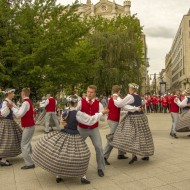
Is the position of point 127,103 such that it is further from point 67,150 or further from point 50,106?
point 50,106

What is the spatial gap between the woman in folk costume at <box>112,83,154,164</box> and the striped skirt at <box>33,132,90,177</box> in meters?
1.48

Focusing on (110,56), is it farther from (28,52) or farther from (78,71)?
(28,52)

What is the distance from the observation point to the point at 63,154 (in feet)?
18.3

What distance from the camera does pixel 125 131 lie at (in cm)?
718

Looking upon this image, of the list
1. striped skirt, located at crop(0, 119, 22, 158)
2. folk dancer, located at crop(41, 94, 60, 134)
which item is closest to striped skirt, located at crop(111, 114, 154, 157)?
striped skirt, located at crop(0, 119, 22, 158)

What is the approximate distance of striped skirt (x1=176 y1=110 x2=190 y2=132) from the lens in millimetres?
11292

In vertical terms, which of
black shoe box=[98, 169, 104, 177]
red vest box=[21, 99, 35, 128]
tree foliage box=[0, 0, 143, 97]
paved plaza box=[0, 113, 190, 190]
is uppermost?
tree foliage box=[0, 0, 143, 97]

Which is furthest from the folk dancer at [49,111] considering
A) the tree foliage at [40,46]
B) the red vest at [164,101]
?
the red vest at [164,101]

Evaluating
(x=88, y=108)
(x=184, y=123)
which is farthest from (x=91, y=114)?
(x=184, y=123)

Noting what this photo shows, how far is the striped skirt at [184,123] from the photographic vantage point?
37.0 ft

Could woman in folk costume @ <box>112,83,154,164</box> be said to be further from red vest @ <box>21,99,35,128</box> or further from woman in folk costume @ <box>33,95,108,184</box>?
red vest @ <box>21,99,35,128</box>

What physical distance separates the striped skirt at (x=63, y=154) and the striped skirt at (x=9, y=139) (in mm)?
1702

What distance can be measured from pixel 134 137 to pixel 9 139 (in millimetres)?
2740

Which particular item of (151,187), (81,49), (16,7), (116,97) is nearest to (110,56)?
(81,49)
